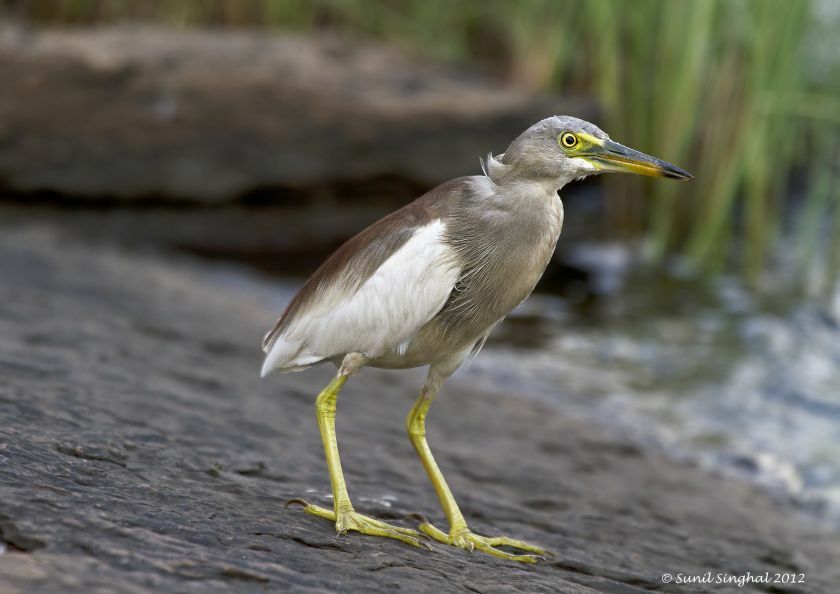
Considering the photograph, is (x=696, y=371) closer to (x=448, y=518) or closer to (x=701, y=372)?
(x=701, y=372)

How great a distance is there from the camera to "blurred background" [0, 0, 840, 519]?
820 centimetres

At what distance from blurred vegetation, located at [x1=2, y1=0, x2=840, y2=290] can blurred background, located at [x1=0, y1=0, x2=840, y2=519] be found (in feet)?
0.07

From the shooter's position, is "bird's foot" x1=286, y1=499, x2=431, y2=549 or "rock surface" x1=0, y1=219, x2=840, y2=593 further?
"bird's foot" x1=286, y1=499, x2=431, y2=549

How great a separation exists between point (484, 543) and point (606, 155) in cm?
125

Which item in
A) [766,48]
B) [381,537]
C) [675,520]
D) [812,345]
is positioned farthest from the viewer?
[766,48]

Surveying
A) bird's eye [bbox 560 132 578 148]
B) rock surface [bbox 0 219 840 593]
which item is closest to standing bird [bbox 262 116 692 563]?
bird's eye [bbox 560 132 578 148]

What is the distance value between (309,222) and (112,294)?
10.2 feet

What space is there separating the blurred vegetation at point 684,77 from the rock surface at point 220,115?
2.03 ft

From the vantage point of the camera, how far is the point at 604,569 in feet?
11.5

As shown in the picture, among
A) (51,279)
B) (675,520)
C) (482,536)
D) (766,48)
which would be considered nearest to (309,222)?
(51,279)

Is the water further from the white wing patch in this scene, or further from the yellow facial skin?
the white wing patch

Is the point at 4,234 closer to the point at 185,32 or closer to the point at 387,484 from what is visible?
the point at 185,32

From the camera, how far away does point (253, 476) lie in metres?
3.71

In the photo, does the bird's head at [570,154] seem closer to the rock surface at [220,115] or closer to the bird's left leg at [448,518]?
the bird's left leg at [448,518]
